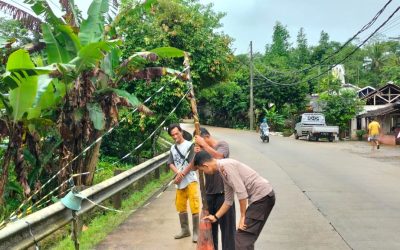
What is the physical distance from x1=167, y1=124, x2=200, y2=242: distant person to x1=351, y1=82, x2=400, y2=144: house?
24.6 meters

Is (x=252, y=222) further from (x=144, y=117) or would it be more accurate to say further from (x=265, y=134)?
(x=265, y=134)

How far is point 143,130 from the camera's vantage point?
1540 cm

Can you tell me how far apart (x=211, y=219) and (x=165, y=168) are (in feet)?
32.0

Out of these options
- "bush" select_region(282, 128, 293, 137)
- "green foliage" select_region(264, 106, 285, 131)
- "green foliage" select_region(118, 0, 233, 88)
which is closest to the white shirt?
"green foliage" select_region(118, 0, 233, 88)

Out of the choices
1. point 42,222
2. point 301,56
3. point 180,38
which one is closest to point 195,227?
point 42,222

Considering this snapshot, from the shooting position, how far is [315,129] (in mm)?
31734

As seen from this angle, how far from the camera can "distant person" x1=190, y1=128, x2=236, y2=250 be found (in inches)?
243

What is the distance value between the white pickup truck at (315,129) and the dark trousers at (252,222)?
2719 cm

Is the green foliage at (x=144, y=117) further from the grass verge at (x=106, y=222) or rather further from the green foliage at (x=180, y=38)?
the grass verge at (x=106, y=222)

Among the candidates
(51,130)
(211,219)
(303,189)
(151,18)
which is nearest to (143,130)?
(151,18)

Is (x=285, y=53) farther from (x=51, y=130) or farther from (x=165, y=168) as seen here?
(x=51, y=130)

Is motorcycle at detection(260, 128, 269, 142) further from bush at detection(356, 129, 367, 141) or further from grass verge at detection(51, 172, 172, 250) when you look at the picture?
grass verge at detection(51, 172, 172, 250)

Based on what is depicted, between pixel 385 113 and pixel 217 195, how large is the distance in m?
27.4

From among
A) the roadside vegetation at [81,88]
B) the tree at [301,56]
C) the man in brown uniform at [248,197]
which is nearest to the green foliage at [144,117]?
the roadside vegetation at [81,88]
